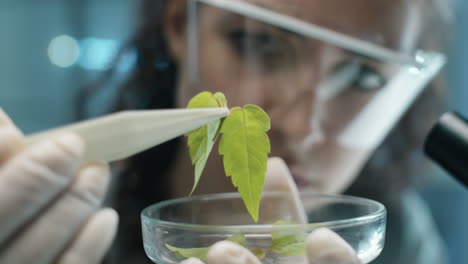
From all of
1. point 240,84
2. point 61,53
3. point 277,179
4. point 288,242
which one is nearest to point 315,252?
point 288,242

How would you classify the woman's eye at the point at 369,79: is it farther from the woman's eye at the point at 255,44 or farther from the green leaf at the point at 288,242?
the green leaf at the point at 288,242

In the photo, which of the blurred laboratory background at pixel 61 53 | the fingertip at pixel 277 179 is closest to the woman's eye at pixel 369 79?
the blurred laboratory background at pixel 61 53

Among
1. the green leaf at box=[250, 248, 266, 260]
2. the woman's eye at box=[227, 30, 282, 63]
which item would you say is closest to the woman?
the woman's eye at box=[227, 30, 282, 63]

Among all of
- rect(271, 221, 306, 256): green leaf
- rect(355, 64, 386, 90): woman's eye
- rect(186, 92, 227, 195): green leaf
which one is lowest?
rect(271, 221, 306, 256): green leaf

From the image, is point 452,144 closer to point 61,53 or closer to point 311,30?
point 311,30

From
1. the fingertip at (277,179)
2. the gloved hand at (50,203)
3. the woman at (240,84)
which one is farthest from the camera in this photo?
the woman at (240,84)

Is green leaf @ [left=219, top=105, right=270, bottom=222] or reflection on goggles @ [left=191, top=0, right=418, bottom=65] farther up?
reflection on goggles @ [left=191, top=0, right=418, bottom=65]

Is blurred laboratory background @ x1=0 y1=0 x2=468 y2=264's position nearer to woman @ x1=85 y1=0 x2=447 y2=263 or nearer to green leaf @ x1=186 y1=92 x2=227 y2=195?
woman @ x1=85 y1=0 x2=447 y2=263

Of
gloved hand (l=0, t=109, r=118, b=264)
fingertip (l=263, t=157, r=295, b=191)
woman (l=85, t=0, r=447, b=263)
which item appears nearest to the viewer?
gloved hand (l=0, t=109, r=118, b=264)

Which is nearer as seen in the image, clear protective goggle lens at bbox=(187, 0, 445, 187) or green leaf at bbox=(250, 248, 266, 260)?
green leaf at bbox=(250, 248, 266, 260)
